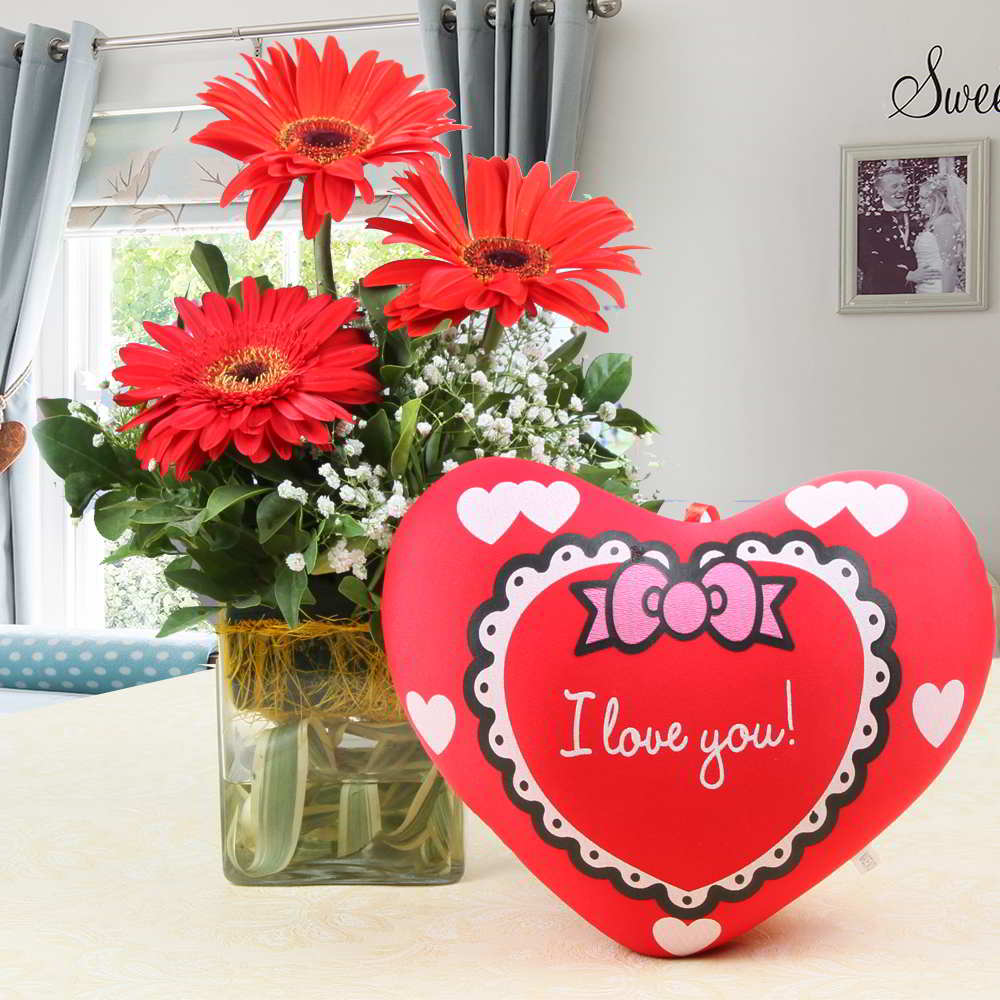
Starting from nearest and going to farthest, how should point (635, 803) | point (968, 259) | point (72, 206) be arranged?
point (635, 803), point (968, 259), point (72, 206)

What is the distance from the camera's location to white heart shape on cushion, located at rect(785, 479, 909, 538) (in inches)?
22.7

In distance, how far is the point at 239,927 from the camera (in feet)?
1.99

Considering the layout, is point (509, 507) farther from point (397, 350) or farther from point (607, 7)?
point (607, 7)

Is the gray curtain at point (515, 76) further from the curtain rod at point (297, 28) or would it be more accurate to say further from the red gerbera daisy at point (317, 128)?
the red gerbera daisy at point (317, 128)

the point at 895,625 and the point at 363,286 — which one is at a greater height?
the point at 363,286

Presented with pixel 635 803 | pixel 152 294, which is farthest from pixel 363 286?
pixel 152 294

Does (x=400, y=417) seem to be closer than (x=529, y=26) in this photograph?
Yes

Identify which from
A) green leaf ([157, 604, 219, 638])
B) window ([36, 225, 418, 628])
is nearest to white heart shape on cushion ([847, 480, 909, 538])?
green leaf ([157, 604, 219, 638])

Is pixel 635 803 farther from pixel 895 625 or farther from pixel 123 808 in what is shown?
pixel 123 808

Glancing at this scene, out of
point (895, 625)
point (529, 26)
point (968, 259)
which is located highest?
point (529, 26)

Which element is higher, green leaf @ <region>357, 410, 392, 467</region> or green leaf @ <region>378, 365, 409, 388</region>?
green leaf @ <region>378, 365, 409, 388</region>

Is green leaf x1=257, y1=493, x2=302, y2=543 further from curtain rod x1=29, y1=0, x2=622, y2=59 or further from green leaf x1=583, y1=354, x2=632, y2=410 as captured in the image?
curtain rod x1=29, y1=0, x2=622, y2=59

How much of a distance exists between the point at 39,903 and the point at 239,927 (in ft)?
0.41

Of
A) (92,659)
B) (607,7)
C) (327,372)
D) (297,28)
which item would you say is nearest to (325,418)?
(327,372)
